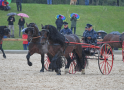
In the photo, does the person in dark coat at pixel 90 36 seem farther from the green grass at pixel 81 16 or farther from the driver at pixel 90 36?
the green grass at pixel 81 16

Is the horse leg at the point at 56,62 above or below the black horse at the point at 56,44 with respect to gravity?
below

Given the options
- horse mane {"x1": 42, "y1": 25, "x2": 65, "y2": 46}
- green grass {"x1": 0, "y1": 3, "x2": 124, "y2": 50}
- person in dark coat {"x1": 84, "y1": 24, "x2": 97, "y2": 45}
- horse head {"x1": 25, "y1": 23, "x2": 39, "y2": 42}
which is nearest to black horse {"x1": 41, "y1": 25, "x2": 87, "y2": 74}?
horse mane {"x1": 42, "y1": 25, "x2": 65, "y2": 46}

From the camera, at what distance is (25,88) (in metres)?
6.75

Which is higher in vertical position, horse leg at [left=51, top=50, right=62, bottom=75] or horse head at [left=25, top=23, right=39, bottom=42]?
horse head at [left=25, top=23, right=39, bottom=42]

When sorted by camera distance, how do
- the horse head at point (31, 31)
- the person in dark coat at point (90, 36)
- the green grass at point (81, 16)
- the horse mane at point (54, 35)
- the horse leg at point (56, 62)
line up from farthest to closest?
the green grass at point (81, 16) < the person in dark coat at point (90, 36) < the horse head at point (31, 31) < the horse mane at point (54, 35) < the horse leg at point (56, 62)

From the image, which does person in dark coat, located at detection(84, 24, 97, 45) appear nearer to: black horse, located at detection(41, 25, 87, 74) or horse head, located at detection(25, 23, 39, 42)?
black horse, located at detection(41, 25, 87, 74)

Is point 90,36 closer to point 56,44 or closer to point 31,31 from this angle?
point 56,44

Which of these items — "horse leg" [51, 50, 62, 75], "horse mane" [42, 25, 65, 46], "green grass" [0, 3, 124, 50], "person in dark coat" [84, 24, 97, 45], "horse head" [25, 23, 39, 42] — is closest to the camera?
"horse leg" [51, 50, 62, 75]

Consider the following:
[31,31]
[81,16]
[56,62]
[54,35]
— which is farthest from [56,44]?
[81,16]

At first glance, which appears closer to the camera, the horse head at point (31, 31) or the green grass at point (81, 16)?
the horse head at point (31, 31)

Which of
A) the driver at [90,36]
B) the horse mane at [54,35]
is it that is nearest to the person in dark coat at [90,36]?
the driver at [90,36]

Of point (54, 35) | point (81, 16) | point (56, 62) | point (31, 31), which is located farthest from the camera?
point (81, 16)

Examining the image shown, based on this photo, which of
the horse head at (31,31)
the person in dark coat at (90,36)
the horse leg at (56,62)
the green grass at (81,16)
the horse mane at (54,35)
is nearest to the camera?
the horse leg at (56,62)

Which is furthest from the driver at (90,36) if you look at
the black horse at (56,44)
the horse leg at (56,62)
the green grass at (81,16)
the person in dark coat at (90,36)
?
the green grass at (81,16)
